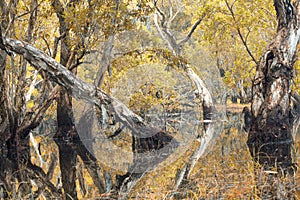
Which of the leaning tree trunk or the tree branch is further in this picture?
the tree branch

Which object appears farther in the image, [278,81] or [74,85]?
[74,85]

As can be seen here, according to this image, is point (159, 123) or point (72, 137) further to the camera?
point (159, 123)

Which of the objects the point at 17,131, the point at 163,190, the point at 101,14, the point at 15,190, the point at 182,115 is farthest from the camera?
the point at 182,115

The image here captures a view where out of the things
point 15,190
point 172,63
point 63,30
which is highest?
point 63,30

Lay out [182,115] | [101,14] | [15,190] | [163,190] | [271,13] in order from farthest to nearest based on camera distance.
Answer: [182,115] → [271,13] → [101,14] → [15,190] → [163,190]

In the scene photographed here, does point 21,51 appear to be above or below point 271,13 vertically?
below

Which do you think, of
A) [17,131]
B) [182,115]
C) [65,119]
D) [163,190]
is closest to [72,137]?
[65,119]

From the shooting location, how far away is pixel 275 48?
35.9ft

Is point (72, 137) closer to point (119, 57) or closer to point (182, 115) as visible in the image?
point (119, 57)

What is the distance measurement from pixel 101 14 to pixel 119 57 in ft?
8.25

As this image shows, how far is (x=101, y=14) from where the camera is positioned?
11.9 m

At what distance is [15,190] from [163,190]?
6.85 ft

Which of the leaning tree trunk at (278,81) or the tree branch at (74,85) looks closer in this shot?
the leaning tree trunk at (278,81)

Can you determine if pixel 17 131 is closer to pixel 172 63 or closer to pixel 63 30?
pixel 63 30
